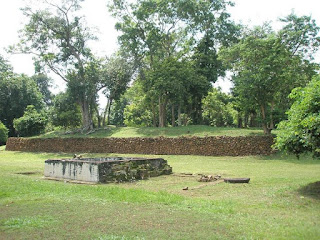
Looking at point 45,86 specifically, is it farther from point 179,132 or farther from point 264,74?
point 264,74

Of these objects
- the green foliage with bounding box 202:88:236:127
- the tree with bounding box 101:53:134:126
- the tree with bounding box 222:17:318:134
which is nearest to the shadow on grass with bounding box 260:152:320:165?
the tree with bounding box 222:17:318:134

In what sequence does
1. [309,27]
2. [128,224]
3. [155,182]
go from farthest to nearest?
[309,27], [155,182], [128,224]

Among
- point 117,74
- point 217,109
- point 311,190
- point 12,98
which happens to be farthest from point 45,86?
point 311,190

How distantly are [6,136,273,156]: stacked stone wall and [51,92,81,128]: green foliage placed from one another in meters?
3.64

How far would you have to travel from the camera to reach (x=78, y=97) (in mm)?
31859

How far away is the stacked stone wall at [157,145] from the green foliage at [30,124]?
119 inches

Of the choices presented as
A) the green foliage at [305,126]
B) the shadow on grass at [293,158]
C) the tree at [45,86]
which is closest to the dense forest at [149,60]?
the shadow on grass at [293,158]

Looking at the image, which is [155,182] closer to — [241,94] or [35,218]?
[35,218]

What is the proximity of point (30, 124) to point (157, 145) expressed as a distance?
57.2ft

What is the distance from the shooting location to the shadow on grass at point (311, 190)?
7.14m

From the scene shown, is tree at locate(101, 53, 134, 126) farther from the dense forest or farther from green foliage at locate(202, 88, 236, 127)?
green foliage at locate(202, 88, 236, 127)

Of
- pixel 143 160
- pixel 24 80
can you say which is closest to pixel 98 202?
pixel 143 160

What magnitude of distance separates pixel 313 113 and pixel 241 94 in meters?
14.3

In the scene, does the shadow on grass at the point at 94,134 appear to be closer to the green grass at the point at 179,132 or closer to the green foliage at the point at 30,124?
the green grass at the point at 179,132
